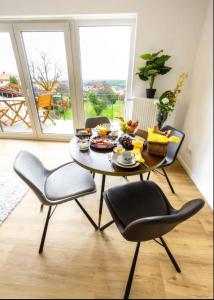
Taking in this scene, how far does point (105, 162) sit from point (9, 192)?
53.7 inches

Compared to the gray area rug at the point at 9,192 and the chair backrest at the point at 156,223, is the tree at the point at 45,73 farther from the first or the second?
the chair backrest at the point at 156,223

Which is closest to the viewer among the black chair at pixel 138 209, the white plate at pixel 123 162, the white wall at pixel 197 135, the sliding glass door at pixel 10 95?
the black chair at pixel 138 209

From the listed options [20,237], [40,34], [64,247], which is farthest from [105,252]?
[40,34]

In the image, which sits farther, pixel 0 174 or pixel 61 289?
pixel 0 174

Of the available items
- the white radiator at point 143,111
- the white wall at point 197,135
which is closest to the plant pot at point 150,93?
the white radiator at point 143,111

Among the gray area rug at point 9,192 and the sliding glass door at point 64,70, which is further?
the sliding glass door at point 64,70

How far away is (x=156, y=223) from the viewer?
2.37ft

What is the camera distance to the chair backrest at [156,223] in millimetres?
715

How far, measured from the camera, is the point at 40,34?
7.84 ft

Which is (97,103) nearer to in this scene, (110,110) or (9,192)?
(110,110)

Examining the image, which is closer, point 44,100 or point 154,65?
point 154,65

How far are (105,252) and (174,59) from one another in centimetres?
248

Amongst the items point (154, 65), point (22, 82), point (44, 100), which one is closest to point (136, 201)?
point (154, 65)

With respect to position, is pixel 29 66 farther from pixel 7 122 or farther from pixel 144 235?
pixel 144 235
